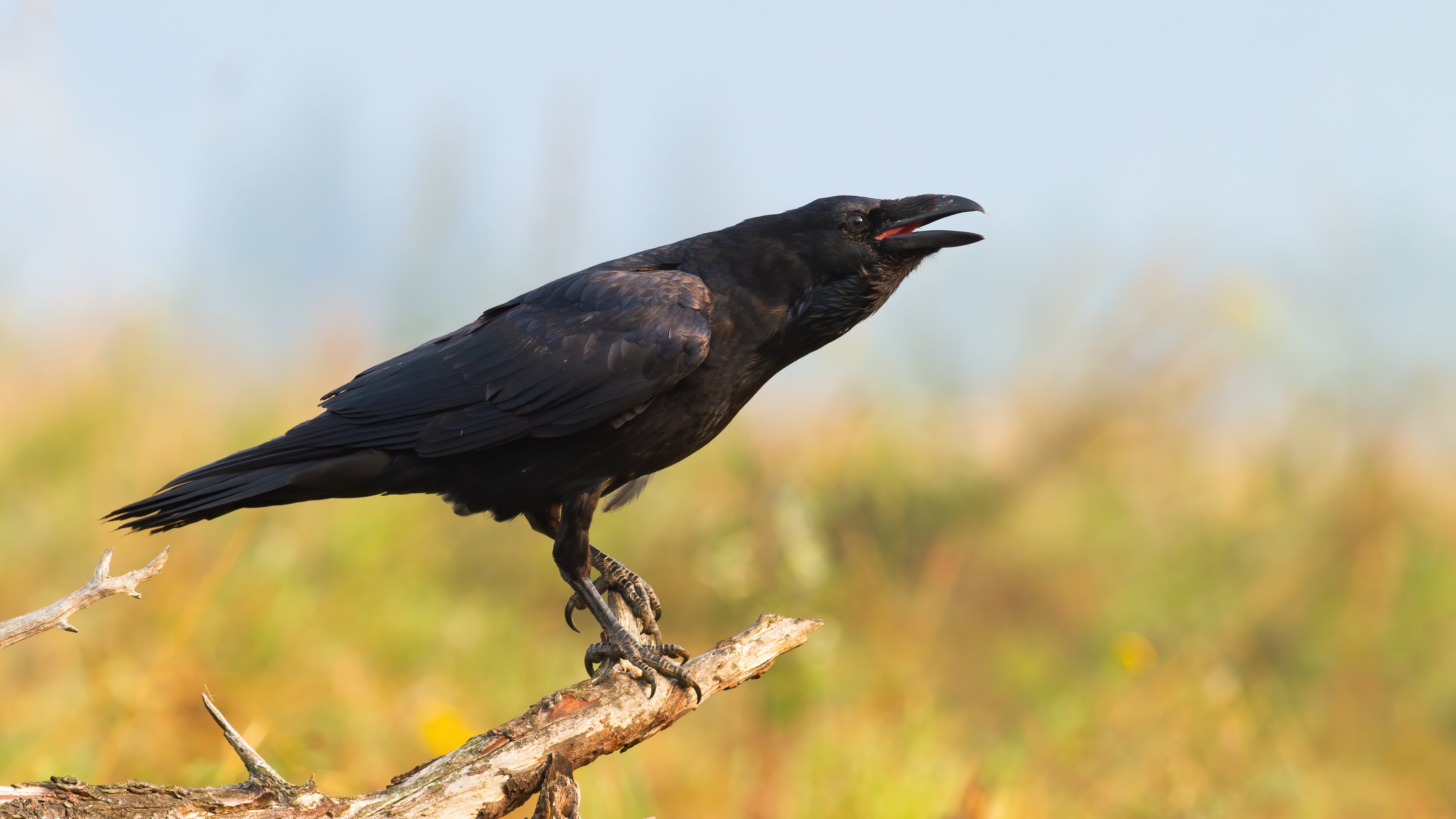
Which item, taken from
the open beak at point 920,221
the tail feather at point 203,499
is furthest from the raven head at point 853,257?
the tail feather at point 203,499

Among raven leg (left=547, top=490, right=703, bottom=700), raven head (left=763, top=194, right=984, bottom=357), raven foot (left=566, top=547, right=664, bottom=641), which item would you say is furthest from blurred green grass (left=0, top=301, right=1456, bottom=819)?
raven head (left=763, top=194, right=984, bottom=357)

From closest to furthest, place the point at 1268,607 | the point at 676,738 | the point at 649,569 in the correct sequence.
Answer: the point at 676,738
the point at 1268,607
the point at 649,569

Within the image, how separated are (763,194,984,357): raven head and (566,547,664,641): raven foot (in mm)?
848

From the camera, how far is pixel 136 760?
3.96 meters

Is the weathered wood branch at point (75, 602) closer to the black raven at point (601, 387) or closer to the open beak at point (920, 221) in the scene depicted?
the black raven at point (601, 387)

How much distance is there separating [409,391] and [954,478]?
189 inches

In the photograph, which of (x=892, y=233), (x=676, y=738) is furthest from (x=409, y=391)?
(x=676, y=738)

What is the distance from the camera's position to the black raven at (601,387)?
282cm

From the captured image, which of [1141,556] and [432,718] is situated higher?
[432,718]

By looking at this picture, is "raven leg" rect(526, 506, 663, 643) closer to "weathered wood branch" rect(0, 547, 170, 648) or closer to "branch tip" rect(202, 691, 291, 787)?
"branch tip" rect(202, 691, 291, 787)

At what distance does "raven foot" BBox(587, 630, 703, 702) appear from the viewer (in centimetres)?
264

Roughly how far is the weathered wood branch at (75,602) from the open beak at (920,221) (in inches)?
73.9

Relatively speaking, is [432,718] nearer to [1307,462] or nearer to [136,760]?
[136,760]

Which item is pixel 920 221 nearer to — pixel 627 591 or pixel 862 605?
pixel 627 591
